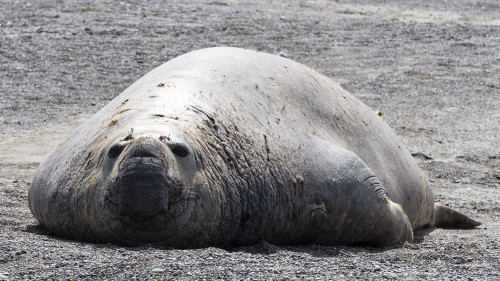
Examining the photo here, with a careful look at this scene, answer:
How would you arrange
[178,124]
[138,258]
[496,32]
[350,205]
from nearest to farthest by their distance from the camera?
[138,258] → [178,124] → [350,205] → [496,32]

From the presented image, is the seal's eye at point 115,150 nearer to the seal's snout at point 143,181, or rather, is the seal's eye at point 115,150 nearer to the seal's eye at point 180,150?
the seal's snout at point 143,181

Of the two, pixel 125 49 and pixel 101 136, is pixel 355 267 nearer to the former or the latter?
pixel 101 136

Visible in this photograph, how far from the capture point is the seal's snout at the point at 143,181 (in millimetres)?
3984

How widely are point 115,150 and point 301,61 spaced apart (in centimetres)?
851

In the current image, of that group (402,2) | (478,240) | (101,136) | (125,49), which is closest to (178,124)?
(101,136)

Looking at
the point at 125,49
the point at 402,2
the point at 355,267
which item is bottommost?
the point at 355,267

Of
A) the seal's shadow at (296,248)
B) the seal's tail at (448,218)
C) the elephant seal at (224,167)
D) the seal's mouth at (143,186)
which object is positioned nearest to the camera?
the seal's mouth at (143,186)

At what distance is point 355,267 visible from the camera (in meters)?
4.14

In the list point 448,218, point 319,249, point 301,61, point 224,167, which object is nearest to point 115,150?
point 224,167

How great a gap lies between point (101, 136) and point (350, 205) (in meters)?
1.41

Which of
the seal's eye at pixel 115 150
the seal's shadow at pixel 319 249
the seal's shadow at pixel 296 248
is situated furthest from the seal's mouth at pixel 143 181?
the seal's shadow at pixel 319 249

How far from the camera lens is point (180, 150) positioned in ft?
14.0

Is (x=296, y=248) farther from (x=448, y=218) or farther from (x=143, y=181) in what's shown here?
(x=448, y=218)

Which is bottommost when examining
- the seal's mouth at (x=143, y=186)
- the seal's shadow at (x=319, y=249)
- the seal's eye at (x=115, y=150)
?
the seal's shadow at (x=319, y=249)
